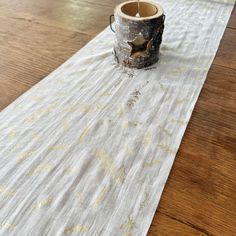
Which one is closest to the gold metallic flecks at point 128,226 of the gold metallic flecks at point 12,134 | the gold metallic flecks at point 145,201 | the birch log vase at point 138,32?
the gold metallic flecks at point 145,201

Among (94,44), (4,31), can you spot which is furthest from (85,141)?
(4,31)

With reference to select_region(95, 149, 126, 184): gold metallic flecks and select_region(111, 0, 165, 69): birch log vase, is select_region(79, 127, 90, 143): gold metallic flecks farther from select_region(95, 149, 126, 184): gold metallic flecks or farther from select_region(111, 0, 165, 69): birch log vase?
select_region(111, 0, 165, 69): birch log vase

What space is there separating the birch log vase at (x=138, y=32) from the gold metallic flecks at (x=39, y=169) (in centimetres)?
32

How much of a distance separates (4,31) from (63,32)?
0.16 metres

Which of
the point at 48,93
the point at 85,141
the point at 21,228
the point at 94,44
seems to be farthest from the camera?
the point at 94,44

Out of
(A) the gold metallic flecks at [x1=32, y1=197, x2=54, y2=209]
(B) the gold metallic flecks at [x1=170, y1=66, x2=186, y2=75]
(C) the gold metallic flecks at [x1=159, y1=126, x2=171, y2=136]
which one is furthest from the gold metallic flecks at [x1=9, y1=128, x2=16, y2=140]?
(B) the gold metallic flecks at [x1=170, y1=66, x2=186, y2=75]

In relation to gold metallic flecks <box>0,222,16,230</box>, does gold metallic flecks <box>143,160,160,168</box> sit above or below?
above

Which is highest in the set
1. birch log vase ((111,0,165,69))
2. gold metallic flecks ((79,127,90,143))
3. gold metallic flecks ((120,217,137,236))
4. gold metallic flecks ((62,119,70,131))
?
birch log vase ((111,0,165,69))

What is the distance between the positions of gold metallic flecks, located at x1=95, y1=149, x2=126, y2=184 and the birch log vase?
0.27 meters

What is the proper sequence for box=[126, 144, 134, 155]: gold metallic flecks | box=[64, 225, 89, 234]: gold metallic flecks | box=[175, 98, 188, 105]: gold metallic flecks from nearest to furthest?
box=[64, 225, 89, 234]: gold metallic flecks → box=[126, 144, 134, 155]: gold metallic flecks → box=[175, 98, 188, 105]: gold metallic flecks

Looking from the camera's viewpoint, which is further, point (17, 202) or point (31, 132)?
point (31, 132)

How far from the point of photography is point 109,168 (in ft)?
1.46

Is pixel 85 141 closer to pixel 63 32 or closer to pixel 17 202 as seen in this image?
pixel 17 202

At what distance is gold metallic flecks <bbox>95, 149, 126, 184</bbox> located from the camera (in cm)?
43
